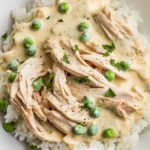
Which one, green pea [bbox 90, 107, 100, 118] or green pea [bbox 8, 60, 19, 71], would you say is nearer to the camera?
green pea [bbox 90, 107, 100, 118]

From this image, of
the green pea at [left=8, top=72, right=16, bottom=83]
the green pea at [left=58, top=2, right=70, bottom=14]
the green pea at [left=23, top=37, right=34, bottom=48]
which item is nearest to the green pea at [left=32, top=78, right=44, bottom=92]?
the green pea at [left=8, top=72, right=16, bottom=83]

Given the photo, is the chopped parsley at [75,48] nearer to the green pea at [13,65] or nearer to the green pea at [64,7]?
the green pea at [64,7]

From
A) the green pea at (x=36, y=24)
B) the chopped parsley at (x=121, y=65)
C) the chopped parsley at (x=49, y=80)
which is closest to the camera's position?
the chopped parsley at (x=49, y=80)

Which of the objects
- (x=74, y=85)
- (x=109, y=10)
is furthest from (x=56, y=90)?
(x=109, y=10)

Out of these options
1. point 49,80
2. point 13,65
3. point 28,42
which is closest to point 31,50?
point 28,42

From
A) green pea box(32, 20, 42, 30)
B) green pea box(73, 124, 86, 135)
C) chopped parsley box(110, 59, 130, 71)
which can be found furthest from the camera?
green pea box(32, 20, 42, 30)

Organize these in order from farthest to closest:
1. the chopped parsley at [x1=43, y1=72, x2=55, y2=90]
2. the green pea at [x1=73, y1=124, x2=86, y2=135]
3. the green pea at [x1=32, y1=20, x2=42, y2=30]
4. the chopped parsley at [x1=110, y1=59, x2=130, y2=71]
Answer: the green pea at [x1=32, y1=20, x2=42, y2=30], the chopped parsley at [x1=110, y1=59, x2=130, y2=71], the chopped parsley at [x1=43, y1=72, x2=55, y2=90], the green pea at [x1=73, y1=124, x2=86, y2=135]

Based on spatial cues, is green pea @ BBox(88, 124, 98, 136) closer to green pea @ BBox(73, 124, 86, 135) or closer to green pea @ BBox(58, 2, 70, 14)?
green pea @ BBox(73, 124, 86, 135)

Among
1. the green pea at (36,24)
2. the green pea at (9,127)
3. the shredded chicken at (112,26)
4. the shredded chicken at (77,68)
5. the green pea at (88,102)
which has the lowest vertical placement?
the green pea at (9,127)

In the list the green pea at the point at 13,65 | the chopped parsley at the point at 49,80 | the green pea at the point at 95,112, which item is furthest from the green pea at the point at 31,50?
the green pea at the point at 95,112

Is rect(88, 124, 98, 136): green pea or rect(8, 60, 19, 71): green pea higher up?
rect(8, 60, 19, 71): green pea

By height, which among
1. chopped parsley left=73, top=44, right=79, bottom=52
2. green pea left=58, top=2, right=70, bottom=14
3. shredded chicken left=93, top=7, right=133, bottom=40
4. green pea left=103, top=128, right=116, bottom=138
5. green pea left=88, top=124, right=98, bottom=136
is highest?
green pea left=58, top=2, right=70, bottom=14
